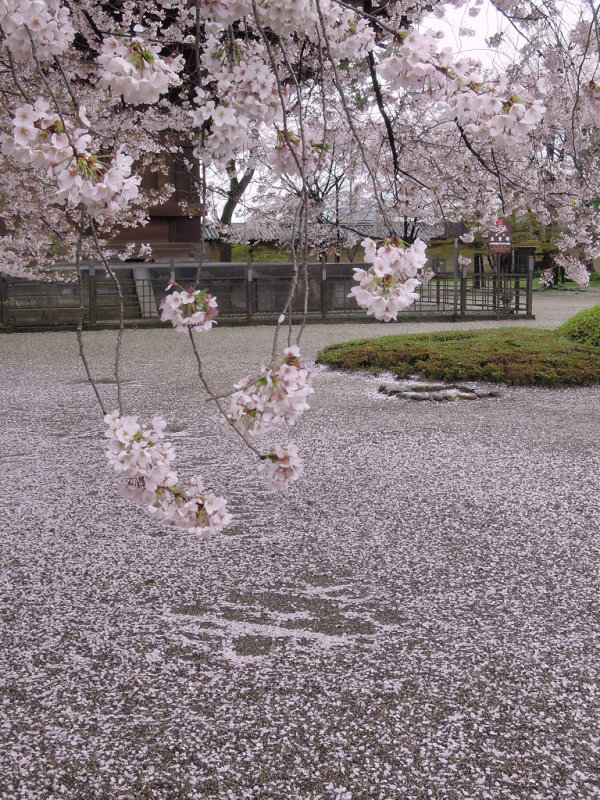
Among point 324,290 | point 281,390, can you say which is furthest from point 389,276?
point 324,290

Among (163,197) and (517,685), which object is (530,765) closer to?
(517,685)

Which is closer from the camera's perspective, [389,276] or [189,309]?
[389,276]

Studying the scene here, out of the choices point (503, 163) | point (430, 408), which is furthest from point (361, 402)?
point (503, 163)

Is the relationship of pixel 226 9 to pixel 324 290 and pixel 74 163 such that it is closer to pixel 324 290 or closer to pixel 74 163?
pixel 74 163

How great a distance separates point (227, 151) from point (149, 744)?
157 cm

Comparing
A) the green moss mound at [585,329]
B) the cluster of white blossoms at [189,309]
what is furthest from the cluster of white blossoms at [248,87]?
the green moss mound at [585,329]

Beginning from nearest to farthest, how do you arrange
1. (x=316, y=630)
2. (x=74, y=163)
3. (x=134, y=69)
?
(x=74, y=163), (x=134, y=69), (x=316, y=630)

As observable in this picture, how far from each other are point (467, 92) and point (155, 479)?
1.29m

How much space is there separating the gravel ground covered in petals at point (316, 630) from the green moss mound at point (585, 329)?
143 inches

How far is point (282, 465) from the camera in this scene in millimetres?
1828

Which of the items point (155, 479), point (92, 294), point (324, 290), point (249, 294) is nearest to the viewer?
point (155, 479)

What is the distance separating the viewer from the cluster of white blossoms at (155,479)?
177cm

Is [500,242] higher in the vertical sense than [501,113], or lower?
higher

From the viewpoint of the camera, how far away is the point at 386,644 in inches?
95.0
